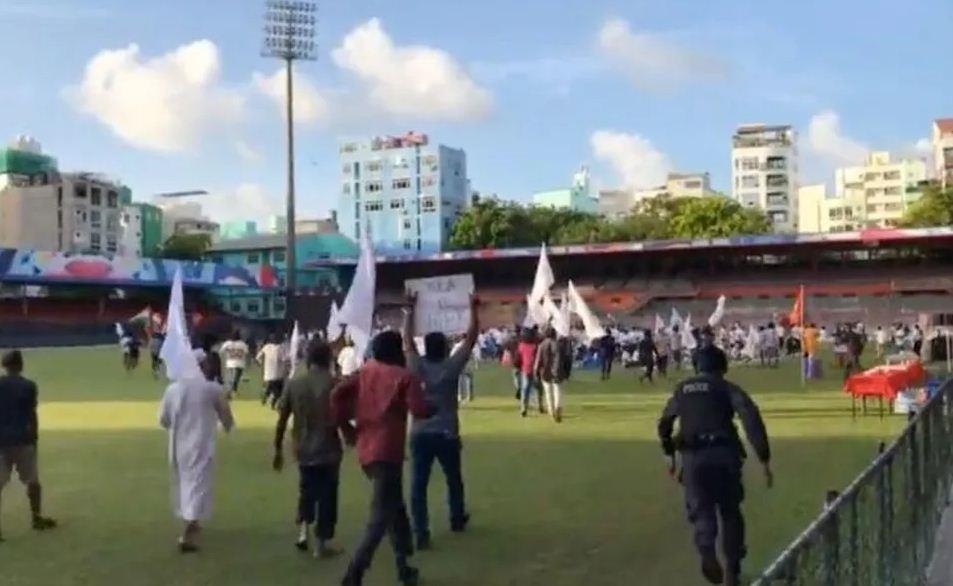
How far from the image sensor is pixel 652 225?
97438mm

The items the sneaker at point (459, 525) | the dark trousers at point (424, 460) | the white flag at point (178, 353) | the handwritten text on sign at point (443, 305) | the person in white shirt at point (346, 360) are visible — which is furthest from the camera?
the person in white shirt at point (346, 360)

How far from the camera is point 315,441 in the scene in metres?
8.65

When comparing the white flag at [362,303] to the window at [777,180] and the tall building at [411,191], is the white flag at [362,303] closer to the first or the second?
the tall building at [411,191]

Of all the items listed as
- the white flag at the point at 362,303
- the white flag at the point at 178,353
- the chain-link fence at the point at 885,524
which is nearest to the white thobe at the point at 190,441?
the white flag at the point at 178,353

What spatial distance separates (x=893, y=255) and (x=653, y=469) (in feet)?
221

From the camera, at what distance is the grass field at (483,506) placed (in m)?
8.44

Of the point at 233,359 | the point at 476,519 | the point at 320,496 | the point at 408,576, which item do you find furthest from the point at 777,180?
the point at 408,576

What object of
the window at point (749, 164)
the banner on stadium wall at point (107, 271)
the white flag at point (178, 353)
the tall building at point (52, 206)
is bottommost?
the white flag at point (178, 353)

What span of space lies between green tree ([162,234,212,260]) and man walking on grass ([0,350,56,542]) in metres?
100

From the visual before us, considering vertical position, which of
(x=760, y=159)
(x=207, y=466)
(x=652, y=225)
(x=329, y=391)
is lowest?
(x=207, y=466)

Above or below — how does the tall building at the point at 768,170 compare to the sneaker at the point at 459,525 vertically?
above

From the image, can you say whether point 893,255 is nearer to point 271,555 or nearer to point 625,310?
point 625,310

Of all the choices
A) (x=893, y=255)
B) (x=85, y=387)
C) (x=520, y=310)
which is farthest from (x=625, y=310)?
(x=85, y=387)

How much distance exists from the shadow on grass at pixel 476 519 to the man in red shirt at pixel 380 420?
877mm
